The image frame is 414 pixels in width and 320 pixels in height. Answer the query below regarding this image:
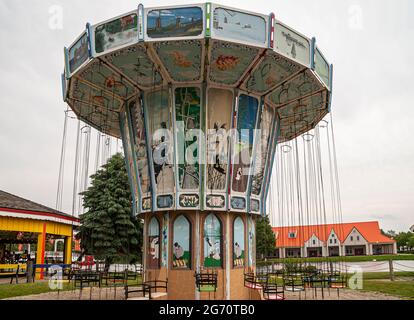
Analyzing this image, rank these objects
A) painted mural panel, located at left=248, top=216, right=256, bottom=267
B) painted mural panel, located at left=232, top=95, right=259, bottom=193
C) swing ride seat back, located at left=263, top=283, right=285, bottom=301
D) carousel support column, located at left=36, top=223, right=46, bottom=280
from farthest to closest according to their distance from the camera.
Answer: carousel support column, located at left=36, top=223, right=46, bottom=280 < painted mural panel, located at left=248, top=216, right=256, bottom=267 < painted mural panel, located at left=232, top=95, right=259, bottom=193 < swing ride seat back, located at left=263, top=283, right=285, bottom=301

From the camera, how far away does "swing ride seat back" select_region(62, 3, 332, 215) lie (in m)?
12.1

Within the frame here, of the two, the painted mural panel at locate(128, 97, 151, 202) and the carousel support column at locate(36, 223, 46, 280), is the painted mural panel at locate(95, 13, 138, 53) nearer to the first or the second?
the painted mural panel at locate(128, 97, 151, 202)

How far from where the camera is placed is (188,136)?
1463cm

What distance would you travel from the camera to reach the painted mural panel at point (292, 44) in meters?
12.6

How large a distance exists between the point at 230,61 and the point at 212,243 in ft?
21.4

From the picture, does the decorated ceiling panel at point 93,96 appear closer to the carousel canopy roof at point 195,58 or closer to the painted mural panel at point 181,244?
the carousel canopy roof at point 195,58

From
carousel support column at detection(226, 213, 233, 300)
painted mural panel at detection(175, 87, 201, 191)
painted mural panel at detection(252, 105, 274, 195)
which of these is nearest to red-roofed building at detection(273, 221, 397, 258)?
painted mural panel at detection(252, 105, 274, 195)

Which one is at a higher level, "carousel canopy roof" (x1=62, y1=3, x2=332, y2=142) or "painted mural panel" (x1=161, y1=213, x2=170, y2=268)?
"carousel canopy roof" (x1=62, y1=3, x2=332, y2=142)

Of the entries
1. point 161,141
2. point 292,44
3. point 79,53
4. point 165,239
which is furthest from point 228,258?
point 79,53

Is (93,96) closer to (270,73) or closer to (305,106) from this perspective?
(270,73)

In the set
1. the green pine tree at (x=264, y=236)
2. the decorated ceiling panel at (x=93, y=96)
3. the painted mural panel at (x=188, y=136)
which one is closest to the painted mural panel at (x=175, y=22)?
the painted mural panel at (x=188, y=136)

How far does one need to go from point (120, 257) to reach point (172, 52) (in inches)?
679

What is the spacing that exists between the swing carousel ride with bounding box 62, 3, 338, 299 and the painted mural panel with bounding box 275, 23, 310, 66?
0.03 m
